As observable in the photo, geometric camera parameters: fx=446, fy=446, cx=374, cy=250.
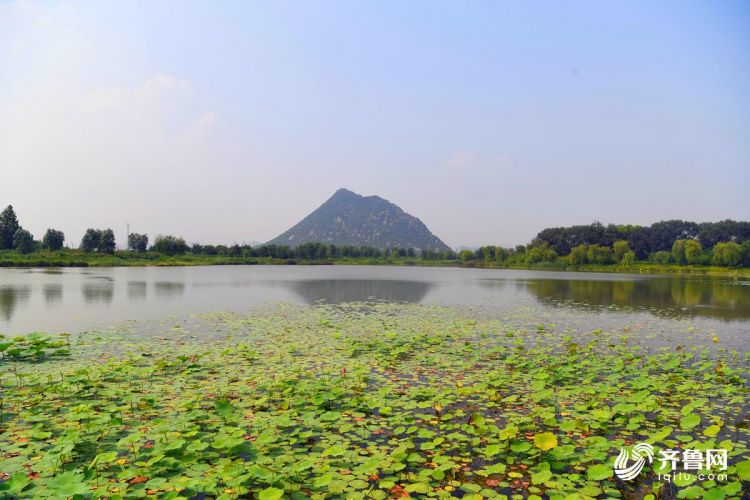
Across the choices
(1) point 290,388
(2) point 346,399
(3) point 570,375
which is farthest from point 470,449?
(3) point 570,375

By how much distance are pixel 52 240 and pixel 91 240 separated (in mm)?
5614

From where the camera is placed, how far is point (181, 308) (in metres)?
17.7

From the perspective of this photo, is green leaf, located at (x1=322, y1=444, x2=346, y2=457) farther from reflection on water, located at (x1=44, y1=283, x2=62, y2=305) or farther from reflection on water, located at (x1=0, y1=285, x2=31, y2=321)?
reflection on water, located at (x1=44, y1=283, x2=62, y2=305)

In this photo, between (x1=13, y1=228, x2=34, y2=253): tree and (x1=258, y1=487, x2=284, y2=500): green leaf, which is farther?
(x1=13, y1=228, x2=34, y2=253): tree

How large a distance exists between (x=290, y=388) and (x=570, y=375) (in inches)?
198

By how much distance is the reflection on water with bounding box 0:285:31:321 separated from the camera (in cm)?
1541

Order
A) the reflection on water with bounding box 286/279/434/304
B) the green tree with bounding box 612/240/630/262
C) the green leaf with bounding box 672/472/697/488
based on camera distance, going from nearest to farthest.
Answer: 1. the green leaf with bounding box 672/472/697/488
2. the reflection on water with bounding box 286/279/434/304
3. the green tree with bounding box 612/240/630/262

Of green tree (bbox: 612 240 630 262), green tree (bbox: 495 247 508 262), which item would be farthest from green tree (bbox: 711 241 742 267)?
green tree (bbox: 495 247 508 262)

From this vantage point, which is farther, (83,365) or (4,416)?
(83,365)

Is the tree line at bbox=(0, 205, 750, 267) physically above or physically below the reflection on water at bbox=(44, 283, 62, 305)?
above

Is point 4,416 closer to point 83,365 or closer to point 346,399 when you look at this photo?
point 83,365

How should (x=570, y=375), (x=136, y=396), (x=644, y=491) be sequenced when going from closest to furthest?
(x=644, y=491) → (x=136, y=396) → (x=570, y=375)

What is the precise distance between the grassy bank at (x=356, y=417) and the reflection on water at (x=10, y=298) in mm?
7094

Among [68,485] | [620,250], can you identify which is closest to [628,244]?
[620,250]
